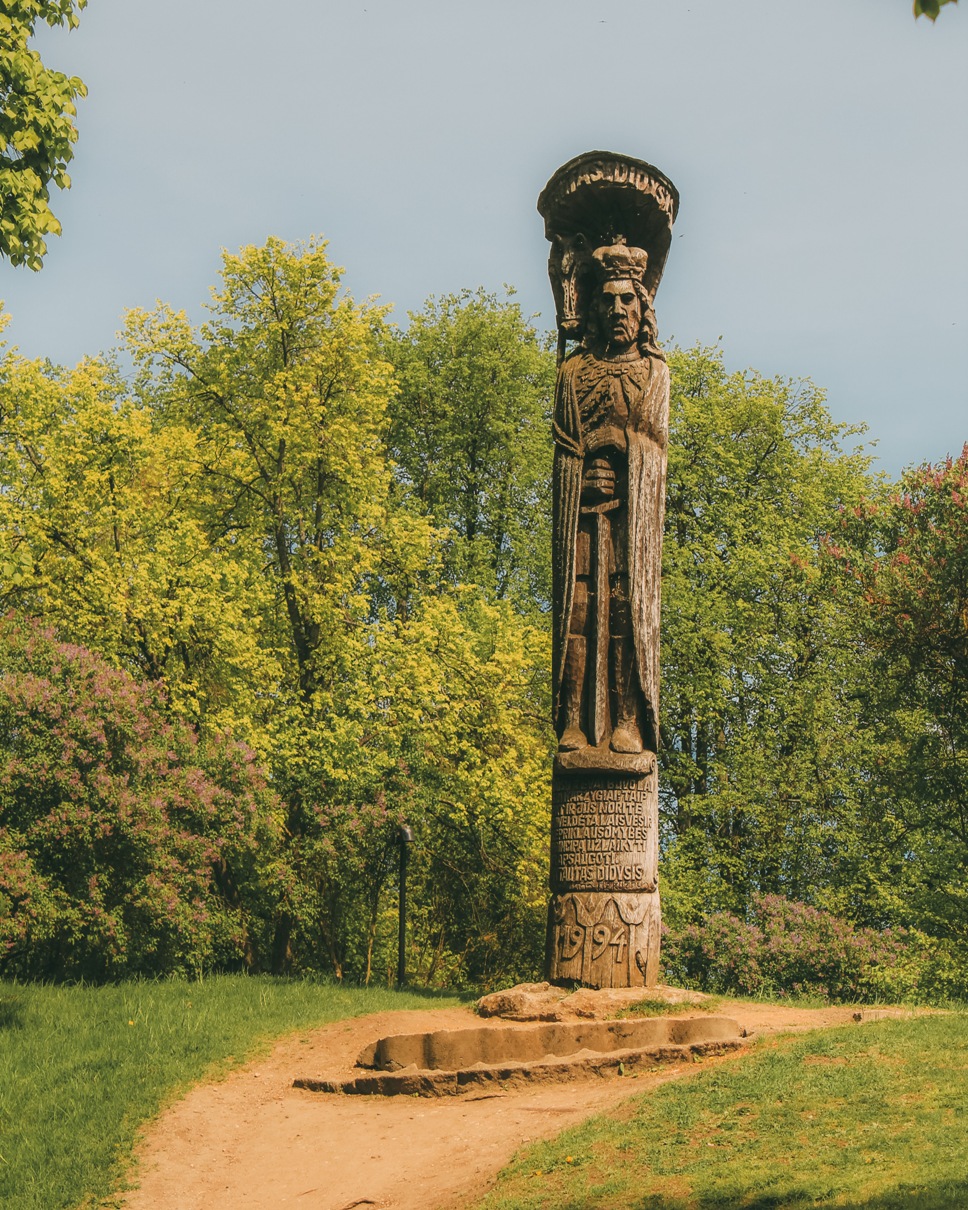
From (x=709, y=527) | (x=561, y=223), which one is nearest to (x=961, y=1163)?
(x=561, y=223)

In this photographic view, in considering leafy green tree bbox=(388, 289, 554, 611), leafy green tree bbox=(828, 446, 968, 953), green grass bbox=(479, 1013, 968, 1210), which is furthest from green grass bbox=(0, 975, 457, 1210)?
leafy green tree bbox=(388, 289, 554, 611)

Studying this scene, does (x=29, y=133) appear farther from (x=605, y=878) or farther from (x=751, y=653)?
(x=751, y=653)

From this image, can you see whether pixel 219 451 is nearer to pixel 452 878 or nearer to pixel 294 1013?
pixel 452 878

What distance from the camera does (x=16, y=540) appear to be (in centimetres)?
1775

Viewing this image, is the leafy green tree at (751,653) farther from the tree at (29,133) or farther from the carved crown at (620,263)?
the tree at (29,133)

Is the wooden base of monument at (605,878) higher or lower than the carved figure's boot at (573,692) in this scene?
lower

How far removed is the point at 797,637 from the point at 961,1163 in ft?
62.3

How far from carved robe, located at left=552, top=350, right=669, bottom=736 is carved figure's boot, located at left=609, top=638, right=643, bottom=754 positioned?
0.16m

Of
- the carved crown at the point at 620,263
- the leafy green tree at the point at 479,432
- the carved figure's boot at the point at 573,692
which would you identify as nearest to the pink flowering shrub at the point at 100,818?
the carved figure's boot at the point at 573,692

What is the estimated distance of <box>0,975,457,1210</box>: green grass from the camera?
9219mm

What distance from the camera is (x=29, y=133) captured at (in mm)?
10508

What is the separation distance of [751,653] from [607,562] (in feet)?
41.2

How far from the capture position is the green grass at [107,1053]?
922cm

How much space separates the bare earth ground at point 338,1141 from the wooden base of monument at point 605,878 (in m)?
0.85
